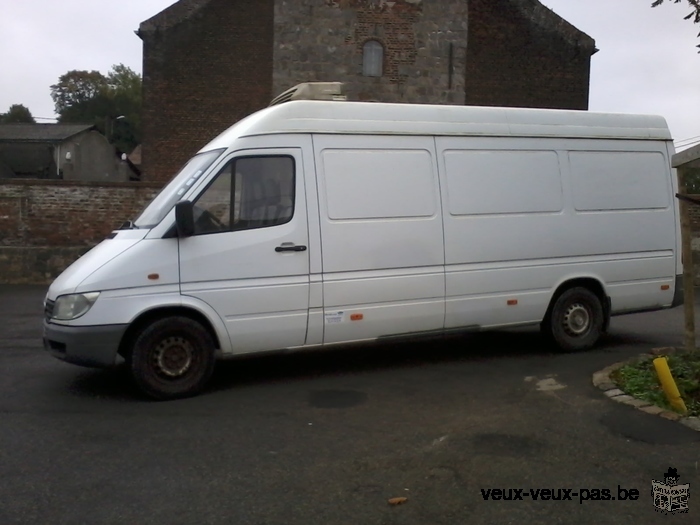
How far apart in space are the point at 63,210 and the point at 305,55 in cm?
1092

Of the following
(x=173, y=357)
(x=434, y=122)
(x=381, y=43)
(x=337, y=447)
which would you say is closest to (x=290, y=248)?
(x=173, y=357)

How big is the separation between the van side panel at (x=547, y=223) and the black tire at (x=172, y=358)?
2.55 m

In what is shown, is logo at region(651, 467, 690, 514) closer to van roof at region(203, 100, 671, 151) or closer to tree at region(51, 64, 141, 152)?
van roof at region(203, 100, 671, 151)

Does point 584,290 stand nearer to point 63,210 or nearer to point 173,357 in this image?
point 173,357

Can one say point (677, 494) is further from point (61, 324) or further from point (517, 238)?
point (61, 324)

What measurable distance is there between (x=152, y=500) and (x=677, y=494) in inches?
120

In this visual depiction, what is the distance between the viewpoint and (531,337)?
9.80 metres

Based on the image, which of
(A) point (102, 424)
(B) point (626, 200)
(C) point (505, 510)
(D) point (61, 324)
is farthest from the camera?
(B) point (626, 200)

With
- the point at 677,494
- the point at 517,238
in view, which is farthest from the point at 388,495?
the point at 517,238

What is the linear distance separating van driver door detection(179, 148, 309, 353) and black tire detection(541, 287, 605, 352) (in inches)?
118

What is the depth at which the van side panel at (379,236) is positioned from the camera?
721cm

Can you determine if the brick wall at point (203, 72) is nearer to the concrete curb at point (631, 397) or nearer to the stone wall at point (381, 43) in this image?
the stone wall at point (381, 43)

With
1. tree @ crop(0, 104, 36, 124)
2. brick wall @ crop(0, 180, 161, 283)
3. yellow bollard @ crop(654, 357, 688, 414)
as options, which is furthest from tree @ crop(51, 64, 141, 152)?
yellow bollard @ crop(654, 357, 688, 414)

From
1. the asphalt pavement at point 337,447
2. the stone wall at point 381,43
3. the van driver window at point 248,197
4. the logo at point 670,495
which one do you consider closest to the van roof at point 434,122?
the van driver window at point 248,197
